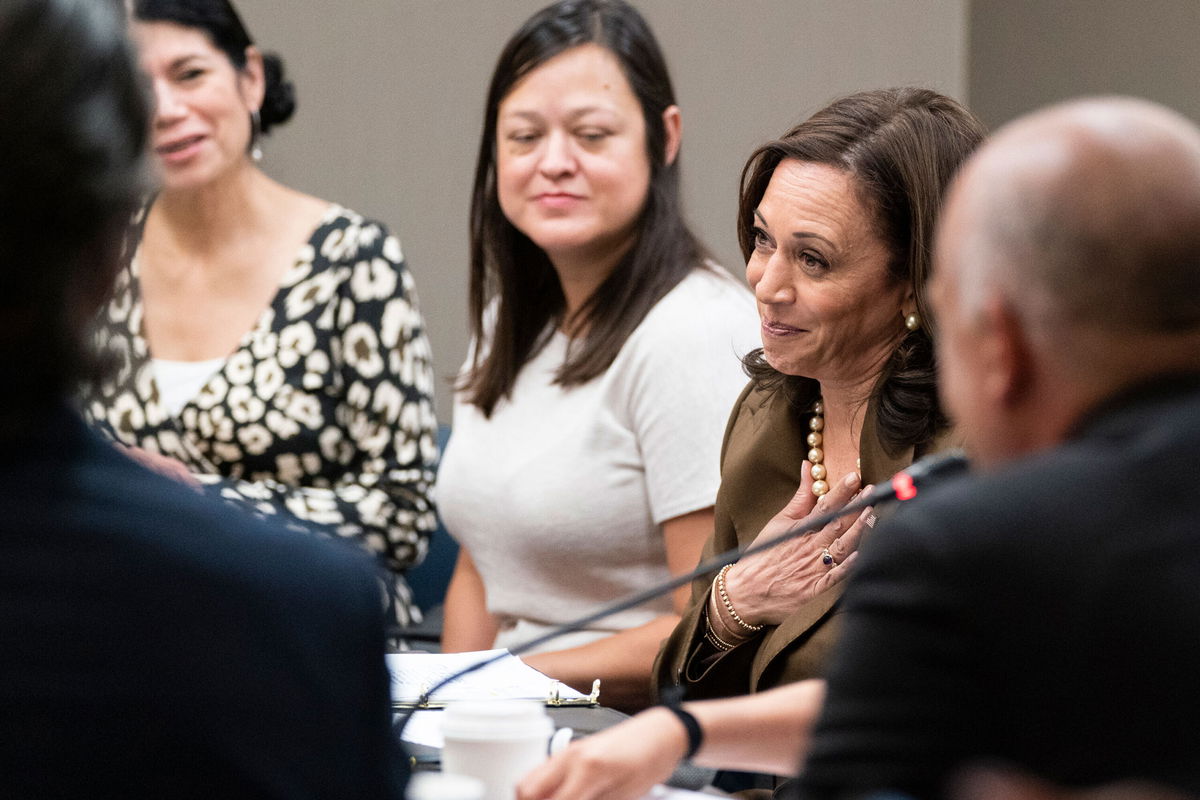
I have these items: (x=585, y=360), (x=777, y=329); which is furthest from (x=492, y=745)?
(x=585, y=360)

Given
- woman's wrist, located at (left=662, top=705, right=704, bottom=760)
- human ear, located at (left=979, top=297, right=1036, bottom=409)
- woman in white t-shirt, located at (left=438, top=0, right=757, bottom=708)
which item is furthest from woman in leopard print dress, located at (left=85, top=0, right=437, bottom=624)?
human ear, located at (left=979, top=297, right=1036, bottom=409)

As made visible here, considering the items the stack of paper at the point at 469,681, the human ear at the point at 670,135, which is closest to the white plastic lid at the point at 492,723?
the stack of paper at the point at 469,681

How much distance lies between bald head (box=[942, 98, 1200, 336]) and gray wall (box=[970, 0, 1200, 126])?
3.29 m

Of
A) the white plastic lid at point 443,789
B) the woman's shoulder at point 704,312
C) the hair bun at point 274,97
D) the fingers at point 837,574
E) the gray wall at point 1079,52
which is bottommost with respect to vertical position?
the fingers at point 837,574

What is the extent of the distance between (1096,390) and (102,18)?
1.97 feet

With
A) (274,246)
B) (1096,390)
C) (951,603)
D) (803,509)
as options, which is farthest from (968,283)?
(274,246)

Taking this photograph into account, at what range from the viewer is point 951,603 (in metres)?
0.73

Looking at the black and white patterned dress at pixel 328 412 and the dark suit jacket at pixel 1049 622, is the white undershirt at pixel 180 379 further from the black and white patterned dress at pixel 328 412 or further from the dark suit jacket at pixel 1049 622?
the dark suit jacket at pixel 1049 622

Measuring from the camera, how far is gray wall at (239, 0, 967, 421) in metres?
3.80

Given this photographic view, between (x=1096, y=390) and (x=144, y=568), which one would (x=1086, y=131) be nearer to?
(x=1096, y=390)

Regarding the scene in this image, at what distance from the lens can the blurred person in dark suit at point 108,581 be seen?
76cm

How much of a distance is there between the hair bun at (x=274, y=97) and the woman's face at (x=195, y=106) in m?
0.10

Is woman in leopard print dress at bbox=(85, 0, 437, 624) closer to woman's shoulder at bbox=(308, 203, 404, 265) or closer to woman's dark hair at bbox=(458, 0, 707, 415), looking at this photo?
woman's shoulder at bbox=(308, 203, 404, 265)

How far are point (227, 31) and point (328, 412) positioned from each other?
0.76m
